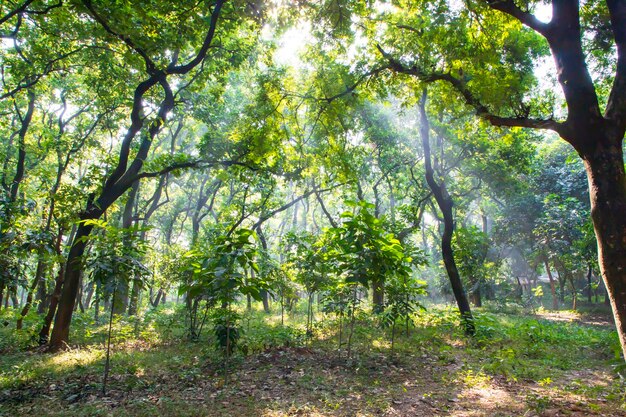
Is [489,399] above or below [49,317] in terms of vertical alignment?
below

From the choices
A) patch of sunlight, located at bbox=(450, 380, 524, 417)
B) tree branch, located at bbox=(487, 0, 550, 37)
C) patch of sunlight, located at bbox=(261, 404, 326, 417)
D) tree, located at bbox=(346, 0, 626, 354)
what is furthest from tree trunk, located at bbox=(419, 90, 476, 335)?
patch of sunlight, located at bbox=(261, 404, 326, 417)

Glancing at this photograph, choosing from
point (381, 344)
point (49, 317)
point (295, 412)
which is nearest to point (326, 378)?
point (295, 412)

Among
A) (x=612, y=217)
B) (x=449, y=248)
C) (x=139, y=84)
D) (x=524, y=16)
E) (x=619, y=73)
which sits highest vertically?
(x=139, y=84)

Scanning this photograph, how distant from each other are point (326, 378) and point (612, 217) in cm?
493

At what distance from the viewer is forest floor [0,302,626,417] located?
5051 mm

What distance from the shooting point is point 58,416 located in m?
4.87

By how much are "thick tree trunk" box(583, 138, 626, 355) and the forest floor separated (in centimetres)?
161

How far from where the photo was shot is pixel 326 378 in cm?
662

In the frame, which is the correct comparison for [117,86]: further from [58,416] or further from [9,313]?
[9,313]

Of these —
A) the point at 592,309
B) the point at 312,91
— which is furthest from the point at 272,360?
the point at 592,309

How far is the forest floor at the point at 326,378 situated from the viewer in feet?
16.6

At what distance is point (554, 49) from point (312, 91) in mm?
5142

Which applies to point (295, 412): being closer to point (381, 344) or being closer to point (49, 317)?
point (381, 344)

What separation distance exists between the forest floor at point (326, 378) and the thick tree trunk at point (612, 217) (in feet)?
5.29
